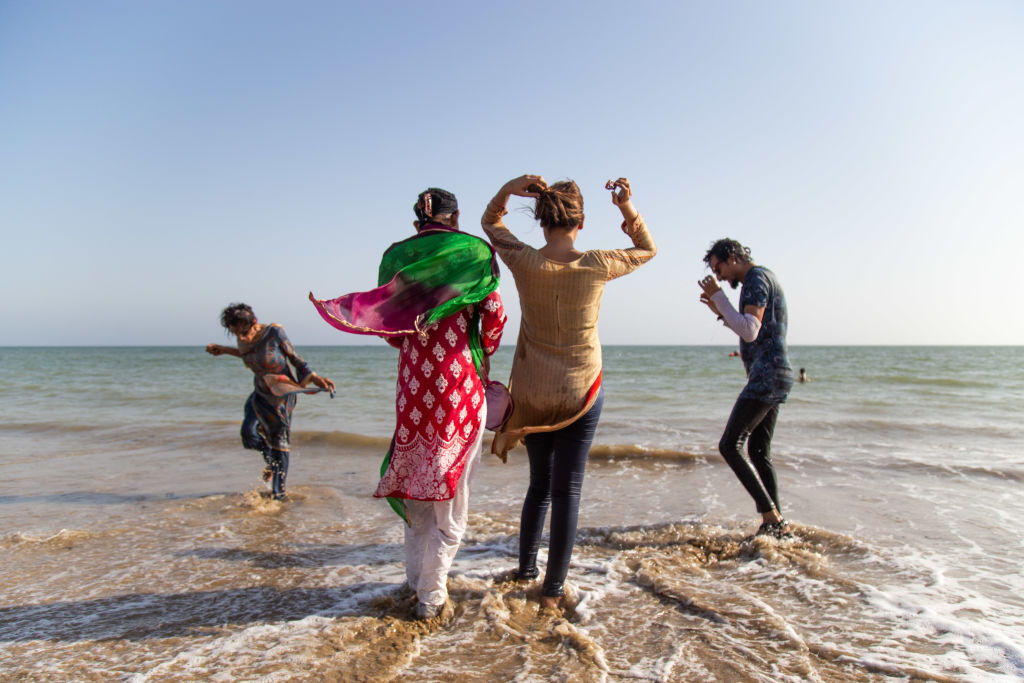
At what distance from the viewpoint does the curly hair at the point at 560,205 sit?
2715mm

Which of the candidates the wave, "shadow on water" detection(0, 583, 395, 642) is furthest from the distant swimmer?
"shadow on water" detection(0, 583, 395, 642)

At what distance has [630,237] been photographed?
9.47 ft

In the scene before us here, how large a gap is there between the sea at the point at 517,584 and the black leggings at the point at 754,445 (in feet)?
1.05

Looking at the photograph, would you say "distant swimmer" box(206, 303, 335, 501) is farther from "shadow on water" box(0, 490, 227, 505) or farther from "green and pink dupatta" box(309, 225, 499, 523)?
"green and pink dupatta" box(309, 225, 499, 523)

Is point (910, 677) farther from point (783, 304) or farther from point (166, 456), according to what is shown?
point (166, 456)

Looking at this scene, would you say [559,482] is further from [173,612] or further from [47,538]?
[47,538]

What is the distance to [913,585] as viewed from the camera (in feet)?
11.1

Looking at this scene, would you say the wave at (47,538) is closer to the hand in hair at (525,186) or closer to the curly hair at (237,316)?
the curly hair at (237,316)

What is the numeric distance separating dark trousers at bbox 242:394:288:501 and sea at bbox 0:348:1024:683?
0.21m

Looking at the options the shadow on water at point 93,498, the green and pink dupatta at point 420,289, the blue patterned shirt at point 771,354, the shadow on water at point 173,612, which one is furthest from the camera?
the shadow on water at point 93,498

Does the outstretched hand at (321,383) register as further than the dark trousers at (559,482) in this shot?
Yes

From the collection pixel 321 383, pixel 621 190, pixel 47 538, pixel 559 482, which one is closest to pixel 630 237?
pixel 621 190

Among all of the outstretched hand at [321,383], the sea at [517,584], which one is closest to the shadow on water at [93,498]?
the sea at [517,584]

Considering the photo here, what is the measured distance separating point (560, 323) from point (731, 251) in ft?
5.84
